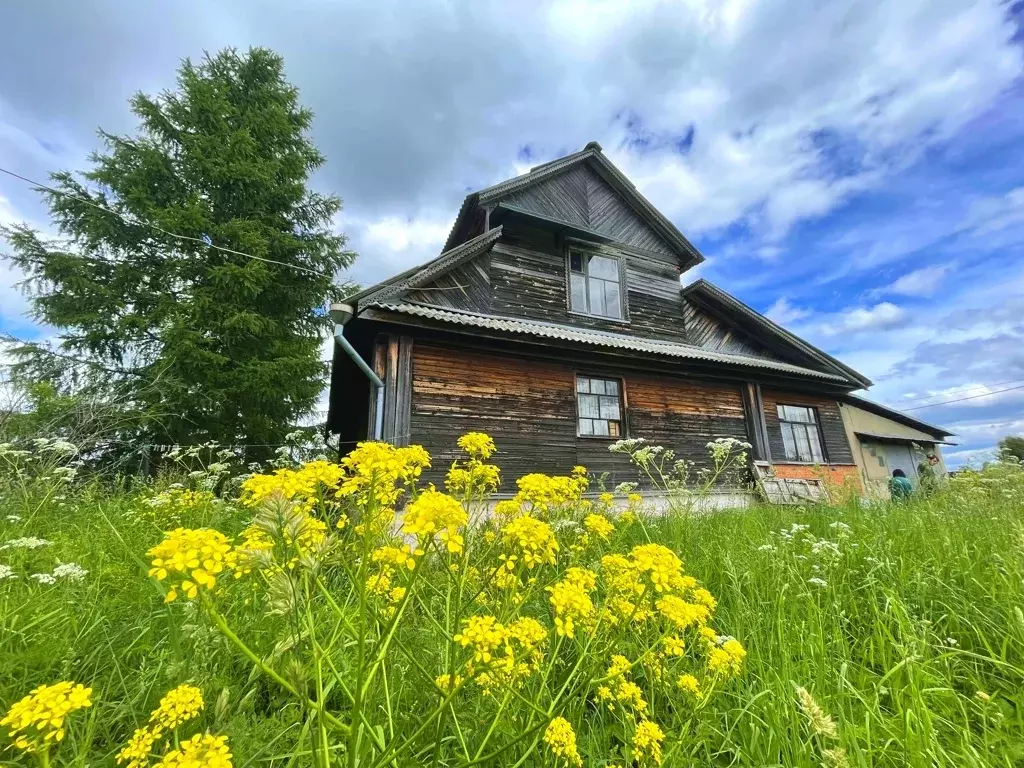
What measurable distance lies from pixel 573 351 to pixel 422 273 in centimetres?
315

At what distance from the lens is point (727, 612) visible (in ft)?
8.30

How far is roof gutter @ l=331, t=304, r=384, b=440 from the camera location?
581cm

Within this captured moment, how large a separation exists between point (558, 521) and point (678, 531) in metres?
1.78

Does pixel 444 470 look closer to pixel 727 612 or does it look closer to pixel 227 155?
pixel 727 612

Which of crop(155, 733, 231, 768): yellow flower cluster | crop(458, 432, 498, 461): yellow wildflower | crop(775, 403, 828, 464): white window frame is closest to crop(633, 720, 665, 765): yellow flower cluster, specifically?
crop(458, 432, 498, 461): yellow wildflower

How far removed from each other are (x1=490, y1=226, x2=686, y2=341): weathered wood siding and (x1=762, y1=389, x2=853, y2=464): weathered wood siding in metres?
2.88

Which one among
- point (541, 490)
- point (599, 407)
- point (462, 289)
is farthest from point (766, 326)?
point (541, 490)

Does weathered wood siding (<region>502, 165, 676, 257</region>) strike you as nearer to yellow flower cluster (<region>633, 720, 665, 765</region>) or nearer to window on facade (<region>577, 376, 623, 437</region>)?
window on facade (<region>577, 376, 623, 437</region>)

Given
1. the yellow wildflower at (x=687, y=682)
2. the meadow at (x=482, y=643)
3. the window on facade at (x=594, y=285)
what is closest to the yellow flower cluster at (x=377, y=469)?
the meadow at (x=482, y=643)

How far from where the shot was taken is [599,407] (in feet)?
28.1

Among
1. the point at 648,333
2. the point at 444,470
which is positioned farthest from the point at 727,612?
the point at 648,333

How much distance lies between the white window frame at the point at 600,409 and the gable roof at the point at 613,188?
4452mm

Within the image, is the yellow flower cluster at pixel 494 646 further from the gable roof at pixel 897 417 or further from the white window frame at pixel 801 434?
the gable roof at pixel 897 417

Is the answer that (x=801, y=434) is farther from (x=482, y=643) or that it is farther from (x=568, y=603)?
(x=482, y=643)
